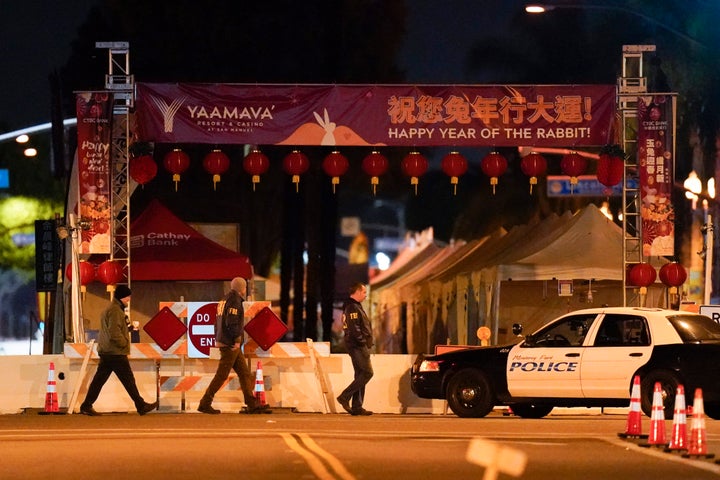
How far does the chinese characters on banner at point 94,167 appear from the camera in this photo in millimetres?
24875

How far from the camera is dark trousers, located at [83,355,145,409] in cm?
2158

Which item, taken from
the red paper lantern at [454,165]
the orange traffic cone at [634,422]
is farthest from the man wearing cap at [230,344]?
the orange traffic cone at [634,422]

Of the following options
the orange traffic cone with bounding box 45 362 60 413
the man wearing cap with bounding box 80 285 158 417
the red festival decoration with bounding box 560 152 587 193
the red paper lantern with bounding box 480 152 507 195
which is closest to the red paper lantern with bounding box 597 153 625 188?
the red festival decoration with bounding box 560 152 587 193

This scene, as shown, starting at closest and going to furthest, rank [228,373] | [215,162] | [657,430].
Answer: [657,430] < [228,373] < [215,162]

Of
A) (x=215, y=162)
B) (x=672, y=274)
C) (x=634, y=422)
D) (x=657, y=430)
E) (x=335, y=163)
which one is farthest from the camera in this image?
(x=215, y=162)

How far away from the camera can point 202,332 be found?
23.1 metres

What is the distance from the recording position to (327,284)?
→ 4241 cm

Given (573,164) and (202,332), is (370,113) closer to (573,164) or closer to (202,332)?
(573,164)

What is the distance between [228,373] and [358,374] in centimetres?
184

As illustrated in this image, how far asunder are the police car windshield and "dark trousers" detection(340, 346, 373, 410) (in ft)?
14.5

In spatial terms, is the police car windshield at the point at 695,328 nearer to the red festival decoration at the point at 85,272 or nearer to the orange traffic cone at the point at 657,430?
the orange traffic cone at the point at 657,430

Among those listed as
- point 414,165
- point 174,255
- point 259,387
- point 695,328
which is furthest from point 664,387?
point 174,255

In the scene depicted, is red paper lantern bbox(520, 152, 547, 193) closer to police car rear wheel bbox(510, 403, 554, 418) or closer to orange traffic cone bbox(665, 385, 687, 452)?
police car rear wheel bbox(510, 403, 554, 418)

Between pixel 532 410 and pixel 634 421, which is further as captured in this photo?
pixel 532 410
